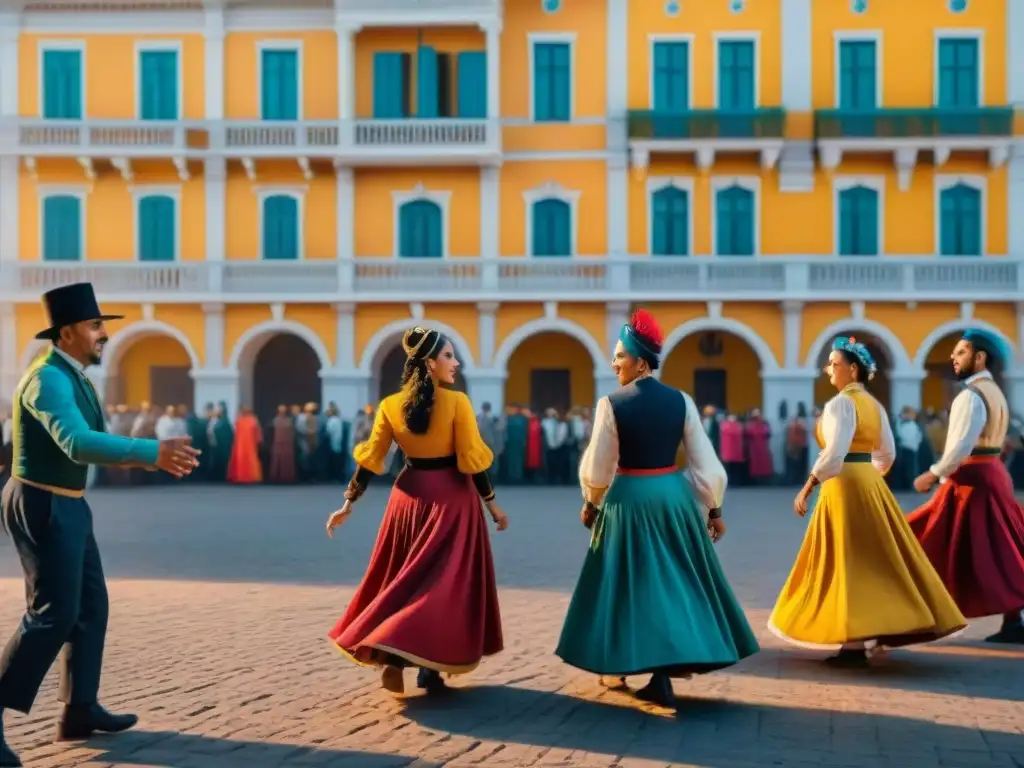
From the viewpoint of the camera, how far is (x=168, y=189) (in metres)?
29.9

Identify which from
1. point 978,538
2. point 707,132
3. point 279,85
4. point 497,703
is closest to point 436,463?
point 497,703

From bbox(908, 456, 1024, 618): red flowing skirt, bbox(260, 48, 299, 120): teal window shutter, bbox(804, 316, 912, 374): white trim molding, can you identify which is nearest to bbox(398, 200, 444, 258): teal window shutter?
bbox(260, 48, 299, 120): teal window shutter

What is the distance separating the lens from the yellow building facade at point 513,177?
28953 mm

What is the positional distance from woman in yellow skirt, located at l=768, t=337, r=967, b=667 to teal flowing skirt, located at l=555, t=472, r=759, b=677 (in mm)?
1109

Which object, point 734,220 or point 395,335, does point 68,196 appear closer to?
point 395,335

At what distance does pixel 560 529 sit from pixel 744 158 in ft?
48.9

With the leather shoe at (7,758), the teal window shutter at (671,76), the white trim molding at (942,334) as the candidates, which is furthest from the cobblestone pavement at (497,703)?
the teal window shutter at (671,76)

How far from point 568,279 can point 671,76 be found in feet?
16.0

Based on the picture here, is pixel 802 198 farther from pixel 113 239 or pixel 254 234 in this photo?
pixel 113 239

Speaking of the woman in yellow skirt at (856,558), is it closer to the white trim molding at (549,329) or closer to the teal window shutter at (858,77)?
the white trim molding at (549,329)

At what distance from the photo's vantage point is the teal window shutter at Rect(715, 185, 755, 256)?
2939cm

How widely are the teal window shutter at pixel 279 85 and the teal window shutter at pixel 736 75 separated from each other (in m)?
9.13

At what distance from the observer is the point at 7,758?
5609mm

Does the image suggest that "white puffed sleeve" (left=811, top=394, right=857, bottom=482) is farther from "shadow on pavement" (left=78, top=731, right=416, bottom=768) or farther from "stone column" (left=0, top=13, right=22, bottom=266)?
"stone column" (left=0, top=13, right=22, bottom=266)
